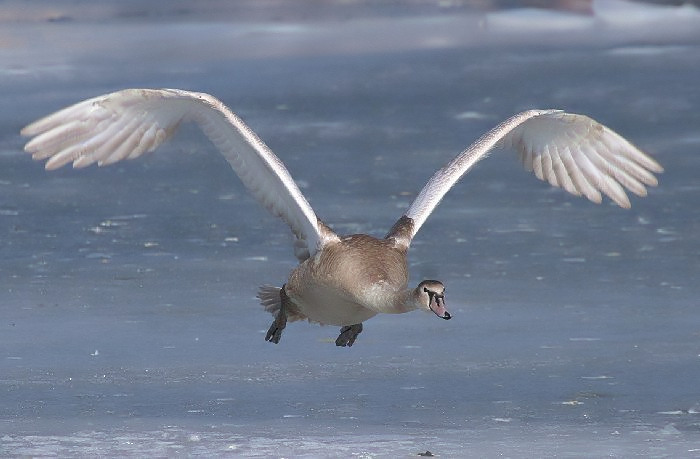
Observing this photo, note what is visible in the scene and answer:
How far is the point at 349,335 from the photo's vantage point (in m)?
6.32

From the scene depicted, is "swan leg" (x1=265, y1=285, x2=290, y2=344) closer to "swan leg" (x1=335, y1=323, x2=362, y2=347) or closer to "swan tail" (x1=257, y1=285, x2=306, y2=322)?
"swan tail" (x1=257, y1=285, x2=306, y2=322)

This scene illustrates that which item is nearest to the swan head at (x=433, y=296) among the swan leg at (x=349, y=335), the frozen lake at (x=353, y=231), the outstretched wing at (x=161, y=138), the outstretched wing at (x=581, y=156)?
the frozen lake at (x=353, y=231)

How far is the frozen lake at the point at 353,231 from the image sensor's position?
561 centimetres

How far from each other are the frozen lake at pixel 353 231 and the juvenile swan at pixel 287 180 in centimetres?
33

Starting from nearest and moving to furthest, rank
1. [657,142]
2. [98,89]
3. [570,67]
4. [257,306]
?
[257,306] < [657,142] < [98,89] < [570,67]

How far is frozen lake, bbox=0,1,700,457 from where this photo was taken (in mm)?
5605

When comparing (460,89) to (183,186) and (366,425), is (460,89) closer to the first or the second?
(183,186)

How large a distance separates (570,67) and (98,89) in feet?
12.7

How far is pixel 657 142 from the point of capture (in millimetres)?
10523

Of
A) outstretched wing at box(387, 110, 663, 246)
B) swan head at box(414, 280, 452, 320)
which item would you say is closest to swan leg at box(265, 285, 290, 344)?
outstretched wing at box(387, 110, 663, 246)

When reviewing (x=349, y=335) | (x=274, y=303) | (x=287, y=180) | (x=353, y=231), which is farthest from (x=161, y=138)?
(x=353, y=231)

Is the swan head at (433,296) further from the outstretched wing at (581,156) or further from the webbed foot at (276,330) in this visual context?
the outstretched wing at (581,156)

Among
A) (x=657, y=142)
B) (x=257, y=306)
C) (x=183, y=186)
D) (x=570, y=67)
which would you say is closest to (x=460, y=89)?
(x=570, y=67)

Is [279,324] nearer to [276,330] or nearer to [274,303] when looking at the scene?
[276,330]
